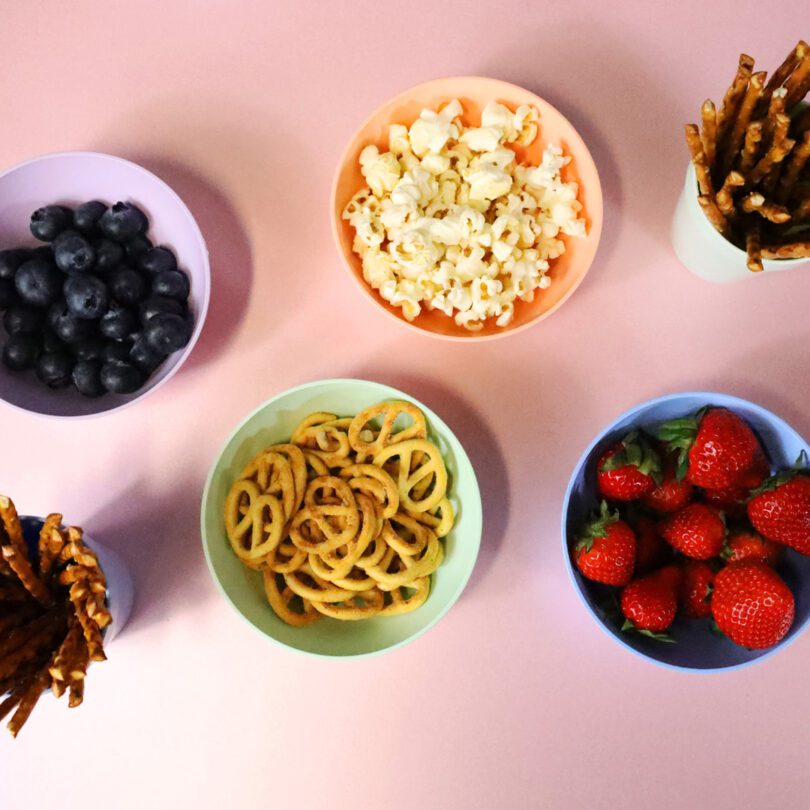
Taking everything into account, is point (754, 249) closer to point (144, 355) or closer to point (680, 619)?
point (680, 619)

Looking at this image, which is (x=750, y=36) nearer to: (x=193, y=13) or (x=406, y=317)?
(x=406, y=317)

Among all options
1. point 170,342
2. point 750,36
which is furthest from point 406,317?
Result: point 750,36

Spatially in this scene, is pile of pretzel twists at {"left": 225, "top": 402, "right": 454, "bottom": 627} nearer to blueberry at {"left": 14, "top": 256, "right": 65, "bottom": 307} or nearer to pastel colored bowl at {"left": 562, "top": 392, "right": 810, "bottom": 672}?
pastel colored bowl at {"left": 562, "top": 392, "right": 810, "bottom": 672}

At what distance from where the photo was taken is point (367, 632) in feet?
2.54

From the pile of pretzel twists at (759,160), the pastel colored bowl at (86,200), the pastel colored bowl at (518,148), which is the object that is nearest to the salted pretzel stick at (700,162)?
the pile of pretzel twists at (759,160)

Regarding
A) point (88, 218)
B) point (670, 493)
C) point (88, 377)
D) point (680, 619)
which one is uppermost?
point (88, 218)

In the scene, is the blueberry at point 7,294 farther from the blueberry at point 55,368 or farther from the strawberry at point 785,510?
the strawberry at point 785,510

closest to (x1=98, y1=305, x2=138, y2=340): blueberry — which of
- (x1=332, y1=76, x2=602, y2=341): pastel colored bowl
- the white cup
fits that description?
(x1=332, y1=76, x2=602, y2=341): pastel colored bowl

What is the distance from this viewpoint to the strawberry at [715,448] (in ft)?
2.27

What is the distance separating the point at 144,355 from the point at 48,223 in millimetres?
169

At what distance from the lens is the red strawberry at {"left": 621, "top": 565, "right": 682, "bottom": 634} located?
69 centimetres

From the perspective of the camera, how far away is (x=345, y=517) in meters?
0.76

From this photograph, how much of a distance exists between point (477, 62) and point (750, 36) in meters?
0.31

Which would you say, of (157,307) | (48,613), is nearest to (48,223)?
(157,307)
